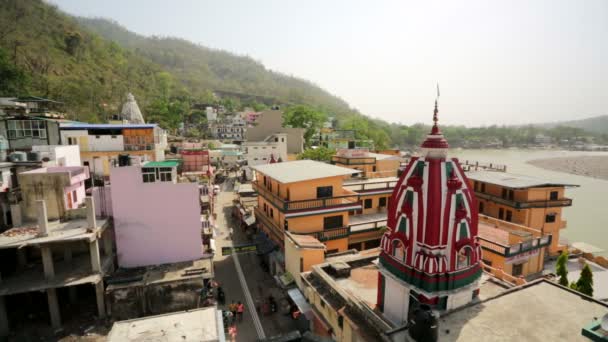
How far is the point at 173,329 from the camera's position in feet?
33.7

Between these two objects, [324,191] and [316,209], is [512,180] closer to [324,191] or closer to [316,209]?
[324,191]

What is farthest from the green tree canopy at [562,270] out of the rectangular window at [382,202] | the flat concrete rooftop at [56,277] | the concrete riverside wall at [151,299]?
the flat concrete rooftop at [56,277]

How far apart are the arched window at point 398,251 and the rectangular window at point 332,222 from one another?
10678mm

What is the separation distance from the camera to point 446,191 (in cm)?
949

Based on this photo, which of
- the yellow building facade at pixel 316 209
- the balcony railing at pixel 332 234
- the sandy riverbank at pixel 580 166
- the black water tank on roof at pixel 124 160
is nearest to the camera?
the black water tank on roof at pixel 124 160

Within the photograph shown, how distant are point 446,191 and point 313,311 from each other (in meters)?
8.98

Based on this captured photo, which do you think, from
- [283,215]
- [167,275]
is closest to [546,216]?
[283,215]

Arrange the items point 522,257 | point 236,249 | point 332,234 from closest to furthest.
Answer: point 522,257, point 236,249, point 332,234

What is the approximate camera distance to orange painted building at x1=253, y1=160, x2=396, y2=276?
20219 mm

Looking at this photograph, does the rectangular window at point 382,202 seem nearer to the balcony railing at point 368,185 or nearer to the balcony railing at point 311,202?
the balcony railing at point 368,185

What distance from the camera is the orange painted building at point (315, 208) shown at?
20219mm

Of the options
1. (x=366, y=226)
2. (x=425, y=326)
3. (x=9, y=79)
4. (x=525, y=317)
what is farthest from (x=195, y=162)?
(x=525, y=317)

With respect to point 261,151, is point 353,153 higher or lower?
higher

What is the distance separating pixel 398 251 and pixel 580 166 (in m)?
112
